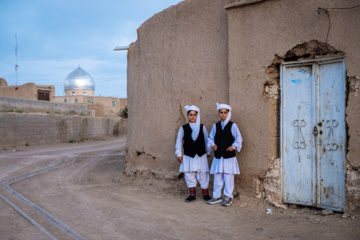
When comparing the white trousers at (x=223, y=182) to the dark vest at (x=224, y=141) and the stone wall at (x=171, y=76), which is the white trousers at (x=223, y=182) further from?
the stone wall at (x=171, y=76)

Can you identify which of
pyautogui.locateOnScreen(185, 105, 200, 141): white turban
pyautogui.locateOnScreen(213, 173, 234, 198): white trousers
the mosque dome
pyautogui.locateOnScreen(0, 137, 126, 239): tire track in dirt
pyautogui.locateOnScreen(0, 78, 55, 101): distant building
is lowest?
pyautogui.locateOnScreen(0, 137, 126, 239): tire track in dirt

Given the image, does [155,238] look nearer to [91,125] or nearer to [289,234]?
[289,234]

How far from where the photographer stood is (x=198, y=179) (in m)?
5.46

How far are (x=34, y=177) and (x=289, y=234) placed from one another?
598cm

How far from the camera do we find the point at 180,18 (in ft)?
20.3

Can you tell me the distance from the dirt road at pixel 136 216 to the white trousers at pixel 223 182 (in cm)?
20

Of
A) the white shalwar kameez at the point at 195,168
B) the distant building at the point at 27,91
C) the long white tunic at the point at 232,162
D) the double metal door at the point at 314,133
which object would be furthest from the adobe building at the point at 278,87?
the distant building at the point at 27,91

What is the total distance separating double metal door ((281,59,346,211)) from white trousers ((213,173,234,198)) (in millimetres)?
719

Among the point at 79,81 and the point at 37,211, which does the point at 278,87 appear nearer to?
the point at 37,211

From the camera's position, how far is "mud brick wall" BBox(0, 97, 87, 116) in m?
16.8

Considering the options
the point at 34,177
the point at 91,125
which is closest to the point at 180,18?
the point at 34,177

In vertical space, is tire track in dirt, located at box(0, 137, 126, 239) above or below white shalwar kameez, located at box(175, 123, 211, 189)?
below

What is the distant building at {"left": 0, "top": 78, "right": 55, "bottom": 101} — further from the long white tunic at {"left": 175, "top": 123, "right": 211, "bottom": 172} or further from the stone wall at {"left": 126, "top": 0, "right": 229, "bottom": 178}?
the long white tunic at {"left": 175, "top": 123, "right": 211, "bottom": 172}

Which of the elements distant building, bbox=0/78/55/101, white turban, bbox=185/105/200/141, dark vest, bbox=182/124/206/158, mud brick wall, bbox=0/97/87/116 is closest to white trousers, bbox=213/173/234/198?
dark vest, bbox=182/124/206/158
